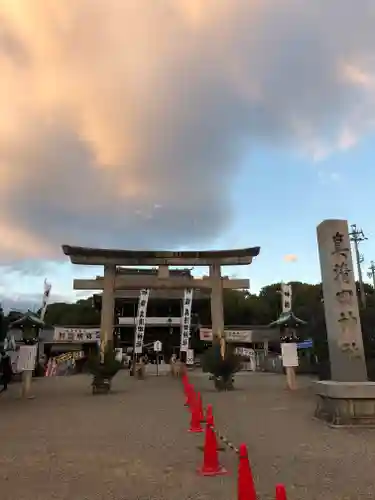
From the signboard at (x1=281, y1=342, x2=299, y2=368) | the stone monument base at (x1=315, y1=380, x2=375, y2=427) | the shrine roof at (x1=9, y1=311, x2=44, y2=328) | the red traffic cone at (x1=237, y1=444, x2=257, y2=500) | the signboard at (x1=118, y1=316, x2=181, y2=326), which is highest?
the signboard at (x1=118, y1=316, x2=181, y2=326)

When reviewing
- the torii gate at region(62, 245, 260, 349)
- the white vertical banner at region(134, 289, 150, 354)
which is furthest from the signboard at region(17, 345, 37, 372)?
the white vertical banner at region(134, 289, 150, 354)

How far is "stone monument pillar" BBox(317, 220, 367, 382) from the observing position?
1096 centimetres

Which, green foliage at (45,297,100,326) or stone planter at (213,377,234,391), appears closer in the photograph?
stone planter at (213,377,234,391)

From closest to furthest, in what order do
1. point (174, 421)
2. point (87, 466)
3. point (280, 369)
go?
point (87, 466)
point (174, 421)
point (280, 369)

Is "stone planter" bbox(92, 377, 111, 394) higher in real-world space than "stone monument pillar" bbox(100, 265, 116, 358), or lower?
lower

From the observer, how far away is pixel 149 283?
2616 cm

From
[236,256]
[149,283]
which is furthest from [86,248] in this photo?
[236,256]

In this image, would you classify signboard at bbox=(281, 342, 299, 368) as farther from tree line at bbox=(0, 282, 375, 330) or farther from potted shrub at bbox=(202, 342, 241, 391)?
tree line at bbox=(0, 282, 375, 330)

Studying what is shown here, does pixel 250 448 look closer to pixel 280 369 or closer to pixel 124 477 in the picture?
pixel 124 477

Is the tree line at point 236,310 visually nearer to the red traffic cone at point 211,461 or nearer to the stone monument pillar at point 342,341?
the stone monument pillar at point 342,341

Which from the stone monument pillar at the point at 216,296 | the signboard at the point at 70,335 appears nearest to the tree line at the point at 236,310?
the signboard at the point at 70,335

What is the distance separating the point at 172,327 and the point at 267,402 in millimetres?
36043

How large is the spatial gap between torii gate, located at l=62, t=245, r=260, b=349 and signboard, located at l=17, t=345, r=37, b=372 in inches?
249

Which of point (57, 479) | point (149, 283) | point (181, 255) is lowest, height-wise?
point (57, 479)
